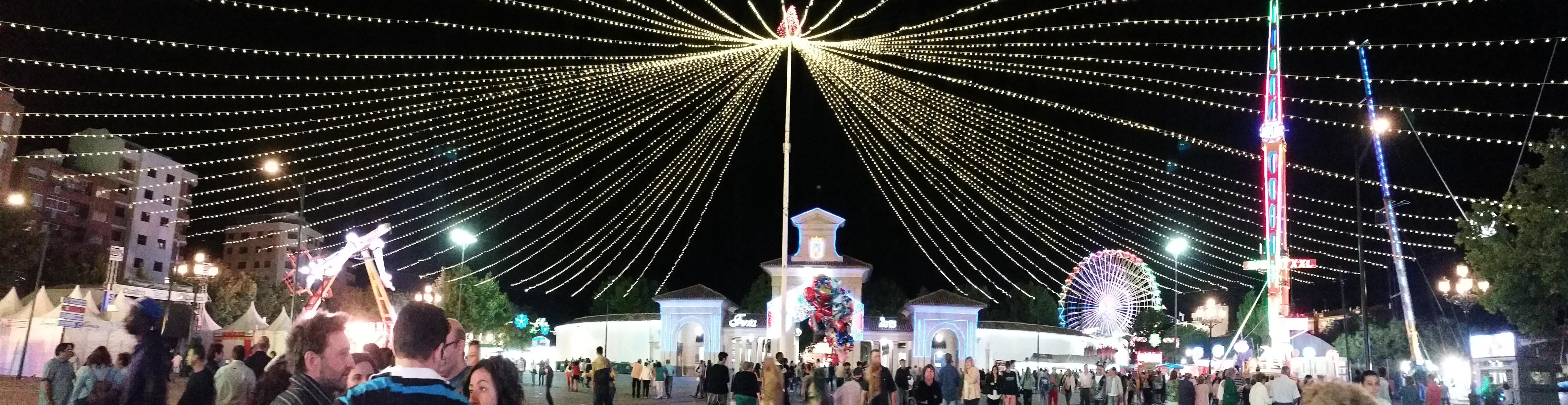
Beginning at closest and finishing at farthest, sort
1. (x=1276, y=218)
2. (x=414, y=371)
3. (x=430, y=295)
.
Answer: (x=414, y=371), (x=1276, y=218), (x=430, y=295)

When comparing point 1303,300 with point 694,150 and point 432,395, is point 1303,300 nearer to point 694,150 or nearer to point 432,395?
point 694,150

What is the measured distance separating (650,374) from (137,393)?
2456 cm

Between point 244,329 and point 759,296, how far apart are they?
47.2 metres

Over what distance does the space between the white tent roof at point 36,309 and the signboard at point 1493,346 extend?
42.1 metres

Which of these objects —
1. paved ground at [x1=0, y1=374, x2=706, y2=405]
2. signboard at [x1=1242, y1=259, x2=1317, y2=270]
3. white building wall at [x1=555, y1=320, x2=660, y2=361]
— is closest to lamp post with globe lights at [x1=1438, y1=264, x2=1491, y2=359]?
signboard at [x1=1242, y1=259, x2=1317, y2=270]

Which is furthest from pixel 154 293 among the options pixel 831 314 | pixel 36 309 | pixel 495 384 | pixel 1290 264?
pixel 1290 264

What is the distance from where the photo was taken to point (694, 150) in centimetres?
2461

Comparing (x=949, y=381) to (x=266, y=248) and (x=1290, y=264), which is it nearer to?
(x=1290, y=264)

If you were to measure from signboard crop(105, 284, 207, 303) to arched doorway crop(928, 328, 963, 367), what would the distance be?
32.7m

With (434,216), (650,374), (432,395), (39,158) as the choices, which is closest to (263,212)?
(39,158)

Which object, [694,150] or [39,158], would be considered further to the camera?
[39,158]

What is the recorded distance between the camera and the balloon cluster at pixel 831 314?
27531 millimetres

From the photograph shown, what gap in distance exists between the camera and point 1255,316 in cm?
7431

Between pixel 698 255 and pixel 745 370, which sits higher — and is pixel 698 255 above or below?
above
